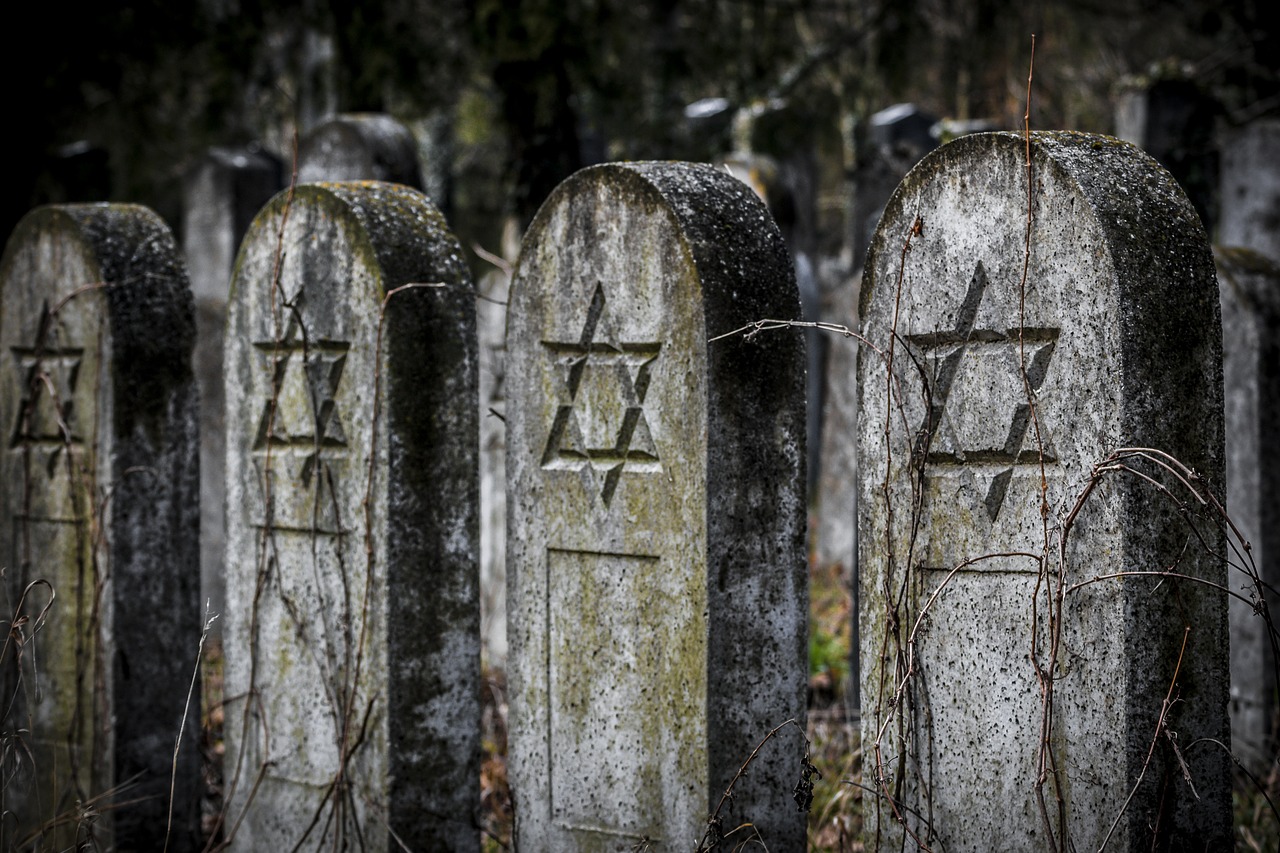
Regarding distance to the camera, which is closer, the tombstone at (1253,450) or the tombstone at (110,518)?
the tombstone at (110,518)

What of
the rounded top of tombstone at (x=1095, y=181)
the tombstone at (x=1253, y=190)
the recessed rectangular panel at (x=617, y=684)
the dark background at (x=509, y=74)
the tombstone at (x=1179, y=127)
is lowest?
the recessed rectangular panel at (x=617, y=684)

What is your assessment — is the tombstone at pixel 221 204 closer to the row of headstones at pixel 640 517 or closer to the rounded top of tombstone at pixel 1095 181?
the row of headstones at pixel 640 517

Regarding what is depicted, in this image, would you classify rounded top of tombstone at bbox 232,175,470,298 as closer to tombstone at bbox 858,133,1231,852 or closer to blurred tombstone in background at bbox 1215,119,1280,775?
tombstone at bbox 858,133,1231,852

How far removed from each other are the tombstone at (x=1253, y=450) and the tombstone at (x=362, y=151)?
3535 mm

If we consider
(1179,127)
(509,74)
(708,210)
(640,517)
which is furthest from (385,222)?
(1179,127)

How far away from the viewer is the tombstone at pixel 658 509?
3.43 meters

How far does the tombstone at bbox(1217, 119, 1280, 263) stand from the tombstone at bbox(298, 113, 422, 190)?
372 cm

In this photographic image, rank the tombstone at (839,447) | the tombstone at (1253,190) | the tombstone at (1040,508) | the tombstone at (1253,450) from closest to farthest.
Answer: the tombstone at (1040,508) < the tombstone at (1253,450) < the tombstone at (1253,190) < the tombstone at (839,447)

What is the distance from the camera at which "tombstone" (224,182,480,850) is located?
3934 mm

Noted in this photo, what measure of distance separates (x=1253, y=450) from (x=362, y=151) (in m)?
3.96

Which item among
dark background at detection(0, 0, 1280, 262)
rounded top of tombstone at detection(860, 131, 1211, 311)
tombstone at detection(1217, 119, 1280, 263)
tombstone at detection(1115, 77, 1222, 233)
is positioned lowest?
rounded top of tombstone at detection(860, 131, 1211, 311)

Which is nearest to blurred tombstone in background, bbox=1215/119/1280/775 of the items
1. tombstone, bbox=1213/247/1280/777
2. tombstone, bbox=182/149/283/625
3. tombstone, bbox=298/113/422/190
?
tombstone, bbox=1213/247/1280/777

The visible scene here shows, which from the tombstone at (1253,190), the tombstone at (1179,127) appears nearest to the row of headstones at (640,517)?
the tombstone at (1253,190)

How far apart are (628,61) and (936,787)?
10.0m
